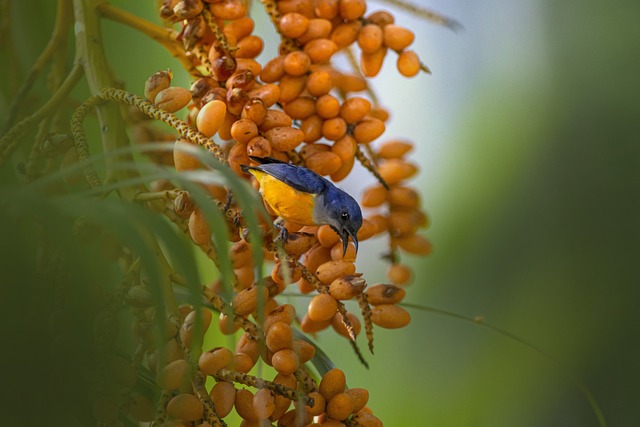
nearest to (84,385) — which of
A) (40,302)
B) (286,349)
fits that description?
(40,302)

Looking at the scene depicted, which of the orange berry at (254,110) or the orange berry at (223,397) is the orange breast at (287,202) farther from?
the orange berry at (223,397)

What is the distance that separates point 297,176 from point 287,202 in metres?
0.06

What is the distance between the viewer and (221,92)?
81 cm

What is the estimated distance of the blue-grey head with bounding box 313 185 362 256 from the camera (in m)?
0.82

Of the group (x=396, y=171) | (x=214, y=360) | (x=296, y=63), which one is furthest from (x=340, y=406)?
(x=396, y=171)

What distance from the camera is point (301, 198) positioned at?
2.66 feet

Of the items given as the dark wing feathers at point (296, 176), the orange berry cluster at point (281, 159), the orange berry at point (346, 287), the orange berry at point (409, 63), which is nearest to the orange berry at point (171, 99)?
the orange berry cluster at point (281, 159)

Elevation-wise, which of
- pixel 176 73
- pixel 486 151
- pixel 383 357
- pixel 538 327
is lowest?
pixel 383 357

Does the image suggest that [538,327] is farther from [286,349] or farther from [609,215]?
[286,349]

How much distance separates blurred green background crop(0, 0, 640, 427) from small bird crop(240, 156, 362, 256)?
0.22m

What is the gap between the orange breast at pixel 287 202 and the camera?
82cm

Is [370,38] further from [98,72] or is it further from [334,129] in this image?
[98,72]

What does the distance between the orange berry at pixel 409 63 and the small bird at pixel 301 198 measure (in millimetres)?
182

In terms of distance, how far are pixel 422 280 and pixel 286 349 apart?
59 centimetres
